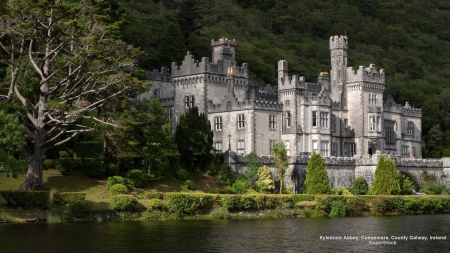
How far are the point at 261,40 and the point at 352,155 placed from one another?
7092 centimetres

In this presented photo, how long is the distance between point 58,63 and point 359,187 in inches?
1135

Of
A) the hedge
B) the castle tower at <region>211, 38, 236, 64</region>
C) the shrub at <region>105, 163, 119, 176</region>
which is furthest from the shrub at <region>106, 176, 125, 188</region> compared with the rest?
the castle tower at <region>211, 38, 236, 64</region>

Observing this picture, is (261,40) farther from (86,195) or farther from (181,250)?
(181,250)

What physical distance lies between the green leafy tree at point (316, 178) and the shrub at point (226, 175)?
6133mm

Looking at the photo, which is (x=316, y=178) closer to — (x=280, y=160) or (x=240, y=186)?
(x=280, y=160)

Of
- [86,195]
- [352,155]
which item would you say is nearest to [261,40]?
[352,155]

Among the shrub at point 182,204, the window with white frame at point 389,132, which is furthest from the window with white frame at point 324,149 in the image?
the shrub at point 182,204

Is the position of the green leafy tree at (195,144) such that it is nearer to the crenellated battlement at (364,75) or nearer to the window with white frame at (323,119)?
the window with white frame at (323,119)

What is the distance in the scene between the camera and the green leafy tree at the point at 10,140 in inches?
2153

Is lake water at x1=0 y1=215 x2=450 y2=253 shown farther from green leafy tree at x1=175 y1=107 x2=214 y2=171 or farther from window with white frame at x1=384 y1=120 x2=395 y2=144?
window with white frame at x1=384 y1=120 x2=395 y2=144

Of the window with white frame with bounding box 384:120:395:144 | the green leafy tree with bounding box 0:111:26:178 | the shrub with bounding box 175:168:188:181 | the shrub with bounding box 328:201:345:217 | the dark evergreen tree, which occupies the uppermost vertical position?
the dark evergreen tree

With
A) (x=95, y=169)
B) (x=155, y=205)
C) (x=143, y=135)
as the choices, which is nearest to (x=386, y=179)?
(x=143, y=135)

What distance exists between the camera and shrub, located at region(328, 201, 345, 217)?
62.3m

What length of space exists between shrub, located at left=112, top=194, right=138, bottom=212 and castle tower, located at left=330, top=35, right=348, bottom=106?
113ft
